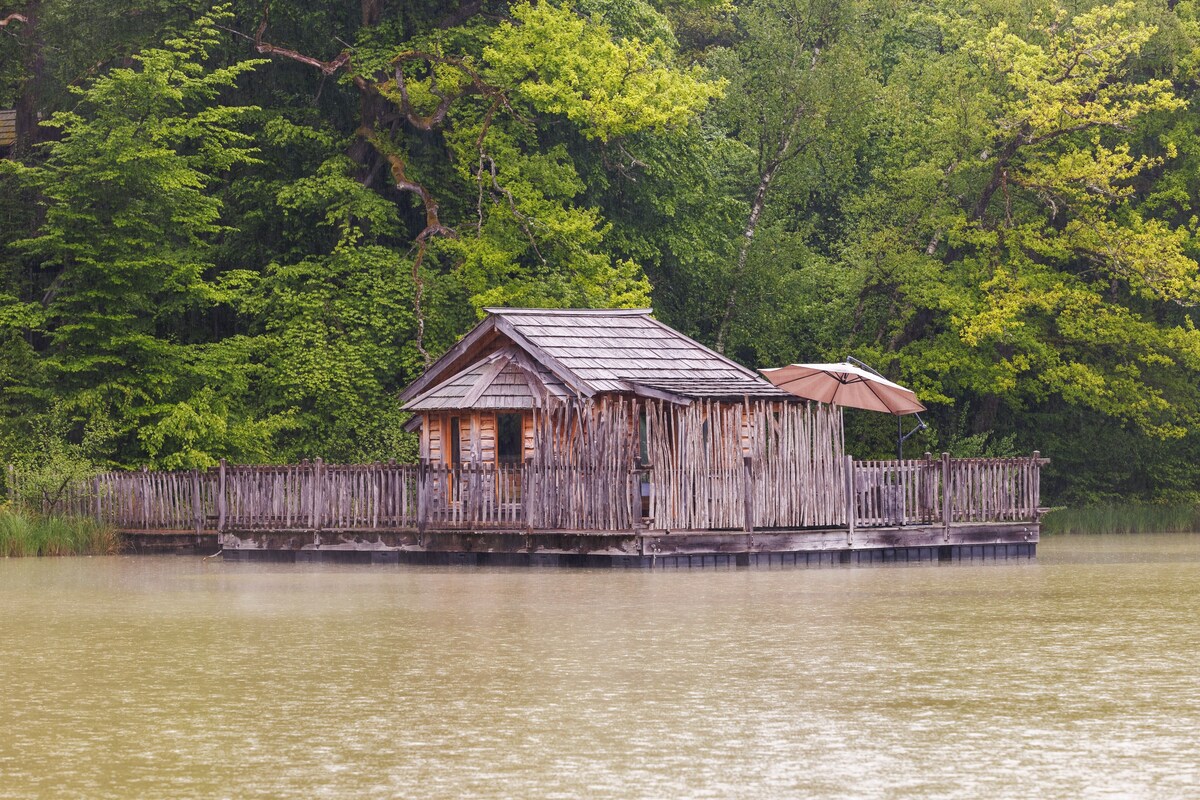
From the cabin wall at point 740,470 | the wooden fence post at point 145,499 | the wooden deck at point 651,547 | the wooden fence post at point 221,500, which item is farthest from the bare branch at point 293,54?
the cabin wall at point 740,470

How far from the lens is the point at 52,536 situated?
32.5 m

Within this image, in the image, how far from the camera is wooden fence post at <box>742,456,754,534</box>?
95.3 feet

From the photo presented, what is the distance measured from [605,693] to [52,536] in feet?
71.7

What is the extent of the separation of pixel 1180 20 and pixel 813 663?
35.0 m

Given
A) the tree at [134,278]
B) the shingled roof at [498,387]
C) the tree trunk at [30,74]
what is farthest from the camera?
the tree trunk at [30,74]

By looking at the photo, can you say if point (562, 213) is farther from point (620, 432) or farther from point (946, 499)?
point (946, 499)

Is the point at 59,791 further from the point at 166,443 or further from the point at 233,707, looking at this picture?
the point at 166,443

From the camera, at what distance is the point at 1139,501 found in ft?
154

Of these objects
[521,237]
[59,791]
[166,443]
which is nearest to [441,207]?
[521,237]

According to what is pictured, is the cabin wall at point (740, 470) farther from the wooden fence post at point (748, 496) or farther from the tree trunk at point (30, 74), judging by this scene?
the tree trunk at point (30, 74)

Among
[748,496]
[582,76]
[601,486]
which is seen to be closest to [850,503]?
[748,496]

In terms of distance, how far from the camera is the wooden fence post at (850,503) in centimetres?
2997

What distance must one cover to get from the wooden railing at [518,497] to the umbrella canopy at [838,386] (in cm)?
123

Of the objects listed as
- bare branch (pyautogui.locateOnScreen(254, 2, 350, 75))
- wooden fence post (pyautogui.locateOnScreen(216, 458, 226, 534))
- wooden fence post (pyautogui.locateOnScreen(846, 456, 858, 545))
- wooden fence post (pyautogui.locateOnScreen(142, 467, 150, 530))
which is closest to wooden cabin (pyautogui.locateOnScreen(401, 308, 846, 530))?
wooden fence post (pyautogui.locateOnScreen(846, 456, 858, 545))
